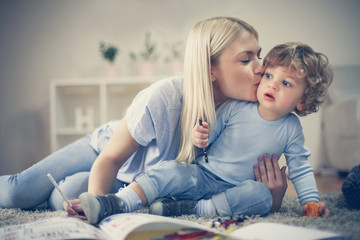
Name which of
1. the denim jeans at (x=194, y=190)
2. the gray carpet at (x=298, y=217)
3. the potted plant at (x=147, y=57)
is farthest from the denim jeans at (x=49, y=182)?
the potted plant at (x=147, y=57)

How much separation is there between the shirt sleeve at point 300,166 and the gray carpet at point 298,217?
6cm

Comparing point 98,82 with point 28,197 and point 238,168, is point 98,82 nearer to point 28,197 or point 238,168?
point 28,197

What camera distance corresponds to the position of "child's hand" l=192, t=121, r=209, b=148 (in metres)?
0.76

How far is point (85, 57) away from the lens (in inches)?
90.2

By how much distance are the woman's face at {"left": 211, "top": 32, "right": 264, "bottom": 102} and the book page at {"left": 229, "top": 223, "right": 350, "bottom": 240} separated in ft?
1.27

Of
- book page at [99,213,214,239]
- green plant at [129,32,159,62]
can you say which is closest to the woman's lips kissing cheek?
book page at [99,213,214,239]

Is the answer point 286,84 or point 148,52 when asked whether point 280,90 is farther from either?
point 148,52

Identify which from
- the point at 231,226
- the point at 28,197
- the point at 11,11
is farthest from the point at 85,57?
the point at 231,226

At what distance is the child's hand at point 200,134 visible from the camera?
76 centimetres

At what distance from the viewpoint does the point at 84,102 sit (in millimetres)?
2293

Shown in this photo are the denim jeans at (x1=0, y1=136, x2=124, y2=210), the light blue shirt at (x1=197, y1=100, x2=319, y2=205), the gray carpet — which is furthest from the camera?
the denim jeans at (x1=0, y1=136, x2=124, y2=210)

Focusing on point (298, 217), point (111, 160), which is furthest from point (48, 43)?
point (298, 217)

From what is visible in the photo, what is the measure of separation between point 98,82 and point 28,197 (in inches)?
45.9

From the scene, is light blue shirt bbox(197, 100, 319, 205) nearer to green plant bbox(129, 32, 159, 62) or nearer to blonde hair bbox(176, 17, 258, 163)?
blonde hair bbox(176, 17, 258, 163)
